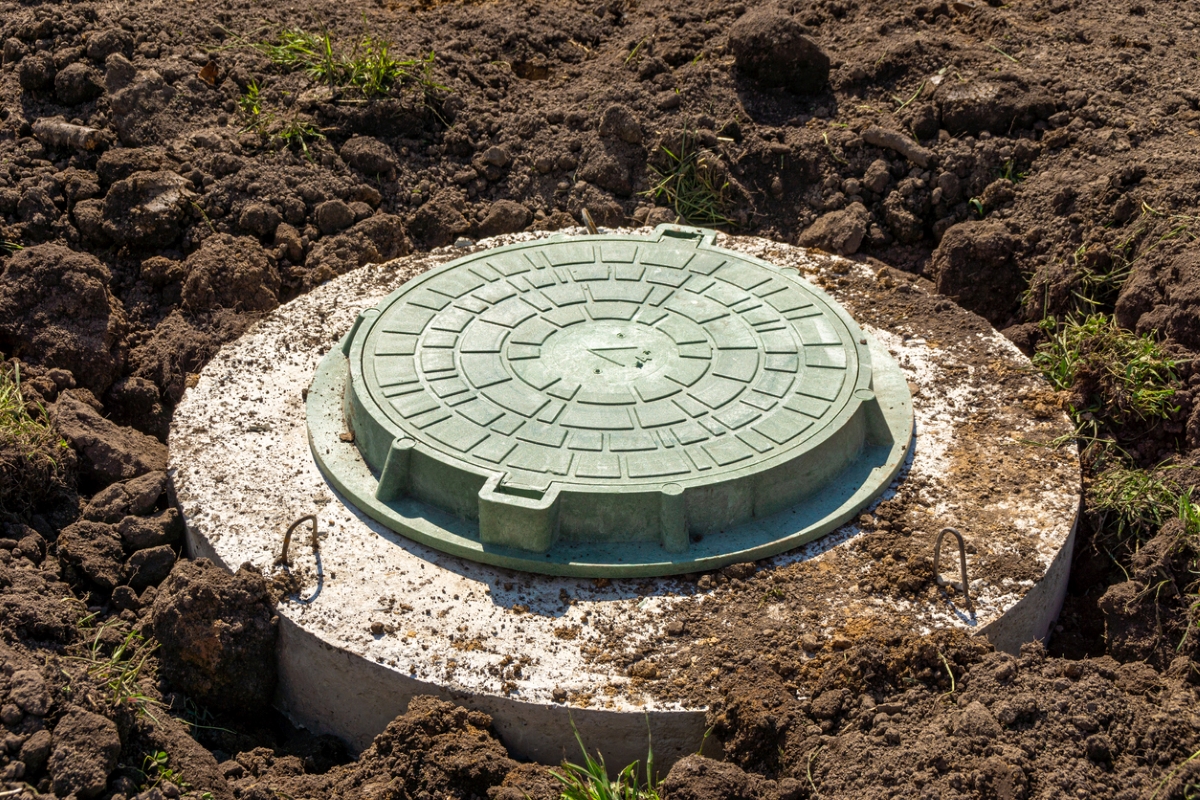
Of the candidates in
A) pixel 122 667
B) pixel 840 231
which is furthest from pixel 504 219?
pixel 122 667

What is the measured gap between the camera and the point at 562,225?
5.96 meters

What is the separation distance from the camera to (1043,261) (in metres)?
5.40

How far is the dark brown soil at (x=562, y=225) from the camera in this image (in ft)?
11.0

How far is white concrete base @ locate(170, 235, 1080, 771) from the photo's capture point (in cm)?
354

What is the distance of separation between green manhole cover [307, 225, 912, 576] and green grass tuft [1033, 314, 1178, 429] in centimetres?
79

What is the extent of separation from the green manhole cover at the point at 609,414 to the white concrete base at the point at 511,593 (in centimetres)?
11

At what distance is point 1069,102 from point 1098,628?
2.94m

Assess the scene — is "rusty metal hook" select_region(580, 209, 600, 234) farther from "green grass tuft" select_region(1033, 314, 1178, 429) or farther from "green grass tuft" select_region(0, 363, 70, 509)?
"green grass tuft" select_region(0, 363, 70, 509)

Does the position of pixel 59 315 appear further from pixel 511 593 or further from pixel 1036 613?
pixel 1036 613

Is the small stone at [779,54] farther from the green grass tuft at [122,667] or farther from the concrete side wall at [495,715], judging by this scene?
the green grass tuft at [122,667]

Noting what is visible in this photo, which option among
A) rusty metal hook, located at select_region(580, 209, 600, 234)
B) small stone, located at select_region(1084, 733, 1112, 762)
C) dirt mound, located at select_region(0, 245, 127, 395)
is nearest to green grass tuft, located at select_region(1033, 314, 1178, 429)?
small stone, located at select_region(1084, 733, 1112, 762)

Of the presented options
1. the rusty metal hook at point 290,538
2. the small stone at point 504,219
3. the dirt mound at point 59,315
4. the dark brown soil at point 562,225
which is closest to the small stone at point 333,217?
the dark brown soil at point 562,225

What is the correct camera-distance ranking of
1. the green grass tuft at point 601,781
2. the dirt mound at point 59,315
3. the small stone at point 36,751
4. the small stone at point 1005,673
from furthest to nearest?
the dirt mound at point 59,315, the small stone at point 1005,673, the green grass tuft at point 601,781, the small stone at point 36,751

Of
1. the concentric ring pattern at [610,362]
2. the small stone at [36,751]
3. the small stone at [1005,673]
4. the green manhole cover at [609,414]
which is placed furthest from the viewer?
the concentric ring pattern at [610,362]
